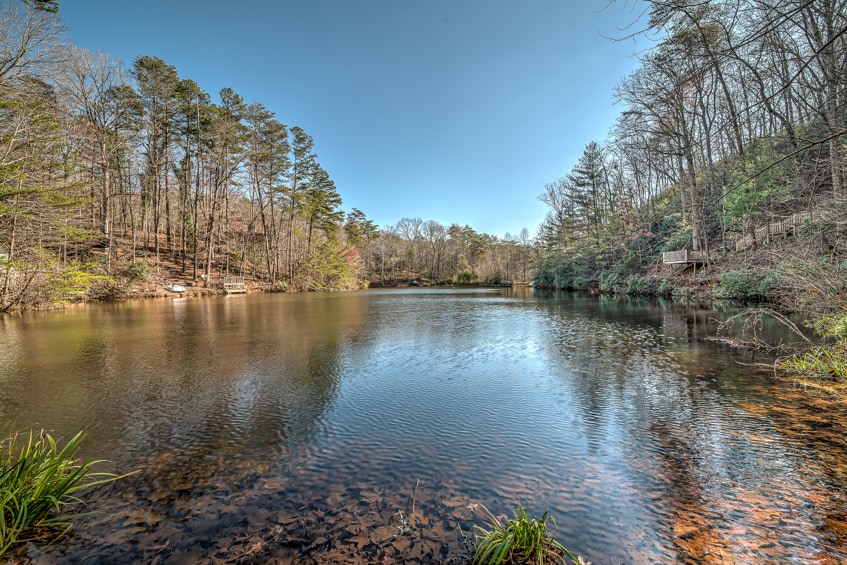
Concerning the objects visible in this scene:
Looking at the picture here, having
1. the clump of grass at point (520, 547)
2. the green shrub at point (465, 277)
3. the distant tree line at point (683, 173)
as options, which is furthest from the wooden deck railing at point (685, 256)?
the green shrub at point (465, 277)

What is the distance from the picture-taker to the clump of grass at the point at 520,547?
205cm

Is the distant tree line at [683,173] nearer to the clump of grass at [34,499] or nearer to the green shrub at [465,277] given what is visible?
the clump of grass at [34,499]

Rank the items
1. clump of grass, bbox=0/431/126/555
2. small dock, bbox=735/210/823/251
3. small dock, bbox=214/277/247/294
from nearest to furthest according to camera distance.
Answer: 1. clump of grass, bbox=0/431/126/555
2. small dock, bbox=735/210/823/251
3. small dock, bbox=214/277/247/294

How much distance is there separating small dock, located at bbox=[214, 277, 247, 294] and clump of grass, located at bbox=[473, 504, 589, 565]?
29.6m

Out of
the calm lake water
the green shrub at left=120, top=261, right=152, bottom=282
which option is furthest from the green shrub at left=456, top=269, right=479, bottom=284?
the calm lake water

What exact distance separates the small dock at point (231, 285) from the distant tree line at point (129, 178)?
964mm

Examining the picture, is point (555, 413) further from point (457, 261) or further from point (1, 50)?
point (457, 261)

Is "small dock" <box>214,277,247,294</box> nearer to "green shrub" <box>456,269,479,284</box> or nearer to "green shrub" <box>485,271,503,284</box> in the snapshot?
"green shrub" <box>456,269,479,284</box>

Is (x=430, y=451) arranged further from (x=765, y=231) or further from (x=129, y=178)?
(x=129, y=178)

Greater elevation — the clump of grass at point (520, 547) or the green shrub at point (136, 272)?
the green shrub at point (136, 272)

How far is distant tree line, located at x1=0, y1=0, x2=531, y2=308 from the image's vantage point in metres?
10.6

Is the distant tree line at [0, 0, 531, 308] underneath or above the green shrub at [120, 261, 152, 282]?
above

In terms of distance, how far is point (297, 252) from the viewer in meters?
39.0

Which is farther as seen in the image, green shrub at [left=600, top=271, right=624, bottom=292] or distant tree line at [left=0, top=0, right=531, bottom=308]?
green shrub at [left=600, top=271, right=624, bottom=292]
